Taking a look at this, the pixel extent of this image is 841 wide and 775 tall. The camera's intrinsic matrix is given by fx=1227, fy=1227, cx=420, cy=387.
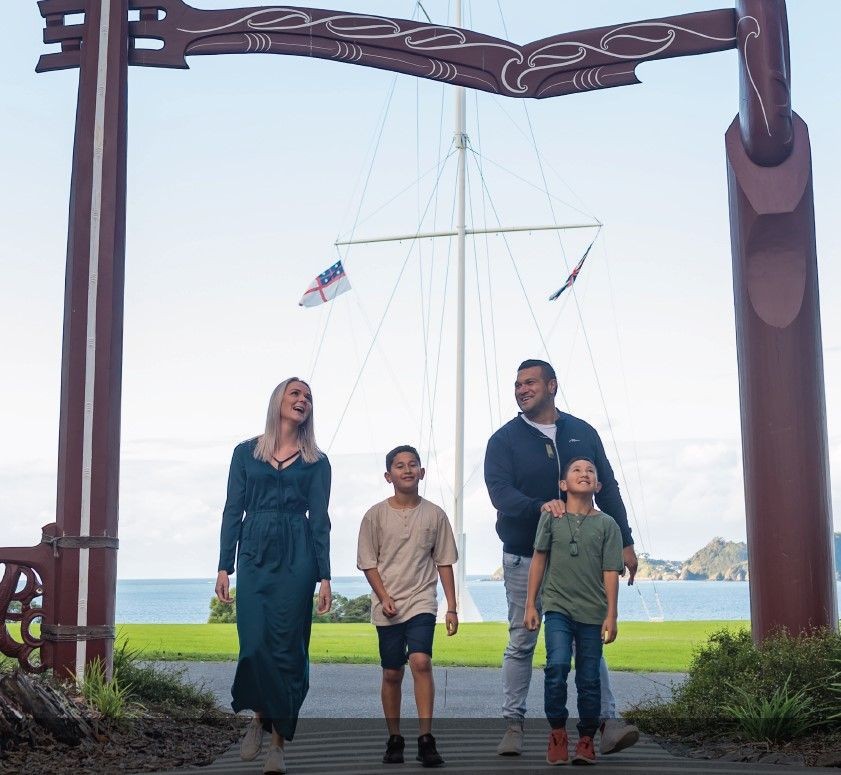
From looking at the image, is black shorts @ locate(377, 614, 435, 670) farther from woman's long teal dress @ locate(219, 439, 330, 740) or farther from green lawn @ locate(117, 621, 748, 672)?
green lawn @ locate(117, 621, 748, 672)

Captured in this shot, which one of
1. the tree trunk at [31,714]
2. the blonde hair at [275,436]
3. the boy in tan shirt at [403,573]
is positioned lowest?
the tree trunk at [31,714]

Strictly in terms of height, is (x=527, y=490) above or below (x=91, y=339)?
below

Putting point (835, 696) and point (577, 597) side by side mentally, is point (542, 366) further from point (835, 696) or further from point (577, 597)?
point (835, 696)

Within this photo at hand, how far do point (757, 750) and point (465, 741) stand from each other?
1.49 metres

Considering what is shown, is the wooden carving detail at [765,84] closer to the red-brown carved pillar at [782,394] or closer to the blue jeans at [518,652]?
the red-brown carved pillar at [782,394]

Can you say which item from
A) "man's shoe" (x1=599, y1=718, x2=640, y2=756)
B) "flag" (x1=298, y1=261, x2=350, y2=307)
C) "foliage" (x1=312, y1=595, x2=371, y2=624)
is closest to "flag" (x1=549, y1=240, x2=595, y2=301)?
"flag" (x1=298, y1=261, x2=350, y2=307)

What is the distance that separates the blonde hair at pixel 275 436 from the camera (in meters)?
6.00

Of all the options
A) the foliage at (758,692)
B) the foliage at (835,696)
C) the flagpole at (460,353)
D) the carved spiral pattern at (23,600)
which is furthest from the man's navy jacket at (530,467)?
the flagpole at (460,353)

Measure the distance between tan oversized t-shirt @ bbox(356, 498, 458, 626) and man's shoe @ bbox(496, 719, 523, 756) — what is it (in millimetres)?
717

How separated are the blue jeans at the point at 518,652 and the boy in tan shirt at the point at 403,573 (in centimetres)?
39

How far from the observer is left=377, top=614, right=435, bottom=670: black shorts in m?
5.95

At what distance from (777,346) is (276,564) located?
332 cm

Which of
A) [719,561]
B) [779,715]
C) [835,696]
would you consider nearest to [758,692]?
[779,715]

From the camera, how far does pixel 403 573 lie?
6.00m
